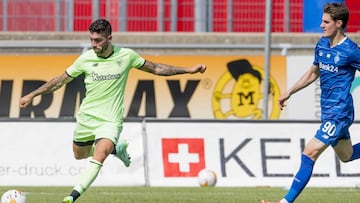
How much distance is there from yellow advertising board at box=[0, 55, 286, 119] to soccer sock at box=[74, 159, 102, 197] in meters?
8.86

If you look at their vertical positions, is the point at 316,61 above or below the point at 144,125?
above

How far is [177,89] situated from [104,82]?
858 centimetres

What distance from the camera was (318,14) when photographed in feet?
72.9

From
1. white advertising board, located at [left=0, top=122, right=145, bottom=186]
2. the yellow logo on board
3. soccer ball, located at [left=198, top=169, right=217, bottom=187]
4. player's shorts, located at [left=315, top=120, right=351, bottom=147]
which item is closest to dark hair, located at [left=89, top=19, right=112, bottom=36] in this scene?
player's shorts, located at [left=315, top=120, right=351, bottom=147]

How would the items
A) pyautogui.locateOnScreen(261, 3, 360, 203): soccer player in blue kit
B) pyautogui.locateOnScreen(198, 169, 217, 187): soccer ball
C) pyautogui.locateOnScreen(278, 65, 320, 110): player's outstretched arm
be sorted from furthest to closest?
pyautogui.locateOnScreen(198, 169, 217, 187): soccer ball, pyautogui.locateOnScreen(278, 65, 320, 110): player's outstretched arm, pyautogui.locateOnScreen(261, 3, 360, 203): soccer player in blue kit

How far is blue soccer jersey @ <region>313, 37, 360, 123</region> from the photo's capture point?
11.9 meters

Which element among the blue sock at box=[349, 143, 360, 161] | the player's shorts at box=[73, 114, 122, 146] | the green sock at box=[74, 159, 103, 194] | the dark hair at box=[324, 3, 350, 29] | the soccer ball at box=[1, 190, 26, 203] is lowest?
the soccer ball at box=[1, 190, 26, 203]

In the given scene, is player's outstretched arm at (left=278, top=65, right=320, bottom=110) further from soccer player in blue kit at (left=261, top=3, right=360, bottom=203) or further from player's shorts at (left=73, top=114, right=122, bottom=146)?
player's shorts at (left=73, top=114, right=122, bottom=146)

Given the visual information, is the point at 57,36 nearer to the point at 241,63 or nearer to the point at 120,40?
the point at 120,40

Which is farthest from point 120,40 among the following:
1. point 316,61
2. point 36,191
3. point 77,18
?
point 316,61

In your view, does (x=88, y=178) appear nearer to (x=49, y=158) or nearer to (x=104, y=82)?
(x=104, y=82)

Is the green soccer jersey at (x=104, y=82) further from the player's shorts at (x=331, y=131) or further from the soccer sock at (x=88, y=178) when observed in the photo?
the player's shorts at (x=331, y=131)

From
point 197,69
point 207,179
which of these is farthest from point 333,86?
point 207,179

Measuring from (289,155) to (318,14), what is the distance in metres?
5.39
